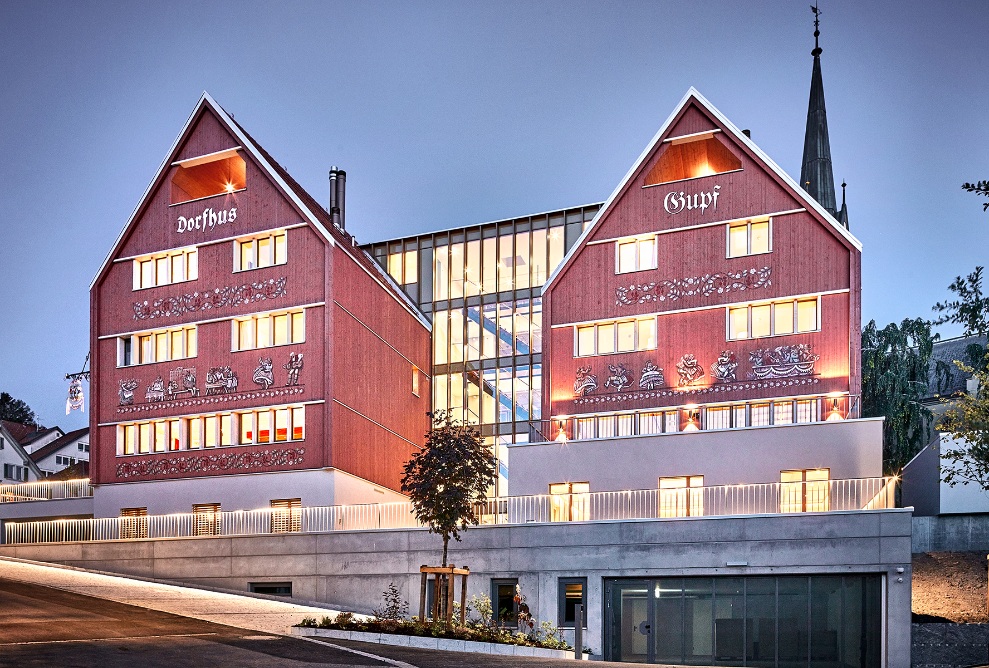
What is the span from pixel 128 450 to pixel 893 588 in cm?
2900

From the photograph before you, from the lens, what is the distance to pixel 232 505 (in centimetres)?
4122

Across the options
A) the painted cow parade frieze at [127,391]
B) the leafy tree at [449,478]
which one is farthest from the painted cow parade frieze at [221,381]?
the leafy tree at [449,478]

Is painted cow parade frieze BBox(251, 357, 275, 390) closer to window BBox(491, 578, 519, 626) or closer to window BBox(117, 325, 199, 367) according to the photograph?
window BBox(117, 325, 199, 367)

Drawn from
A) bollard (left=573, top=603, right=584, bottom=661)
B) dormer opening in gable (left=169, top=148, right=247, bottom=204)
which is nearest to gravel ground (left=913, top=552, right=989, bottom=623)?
bollard (left=573, top=603, right=584, bottom=661)

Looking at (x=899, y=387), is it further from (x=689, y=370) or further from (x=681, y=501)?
(x=681, y=501)

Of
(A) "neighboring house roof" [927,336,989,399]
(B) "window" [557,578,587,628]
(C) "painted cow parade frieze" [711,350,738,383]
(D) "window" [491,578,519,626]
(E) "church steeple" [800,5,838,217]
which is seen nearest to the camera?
(B) "window" [557,578,587,628]

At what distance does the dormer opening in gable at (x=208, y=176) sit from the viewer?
1758 inches

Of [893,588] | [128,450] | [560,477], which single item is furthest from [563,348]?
[128,450]

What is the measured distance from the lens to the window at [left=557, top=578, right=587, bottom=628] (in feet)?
108

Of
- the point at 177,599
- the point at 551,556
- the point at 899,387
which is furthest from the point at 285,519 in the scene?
the point at 899,387

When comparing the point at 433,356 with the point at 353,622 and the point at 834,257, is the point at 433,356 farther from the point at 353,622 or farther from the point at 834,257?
the point at 353,622

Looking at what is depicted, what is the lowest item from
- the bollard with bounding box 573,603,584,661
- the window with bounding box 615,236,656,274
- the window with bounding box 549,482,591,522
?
the bollard with bounding box 573,603,584,661

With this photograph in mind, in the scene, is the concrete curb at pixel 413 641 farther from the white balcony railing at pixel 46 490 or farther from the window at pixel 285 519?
the white balcony railing at pixel 46 490

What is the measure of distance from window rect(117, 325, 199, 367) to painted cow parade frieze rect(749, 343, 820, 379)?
21.6 metres
